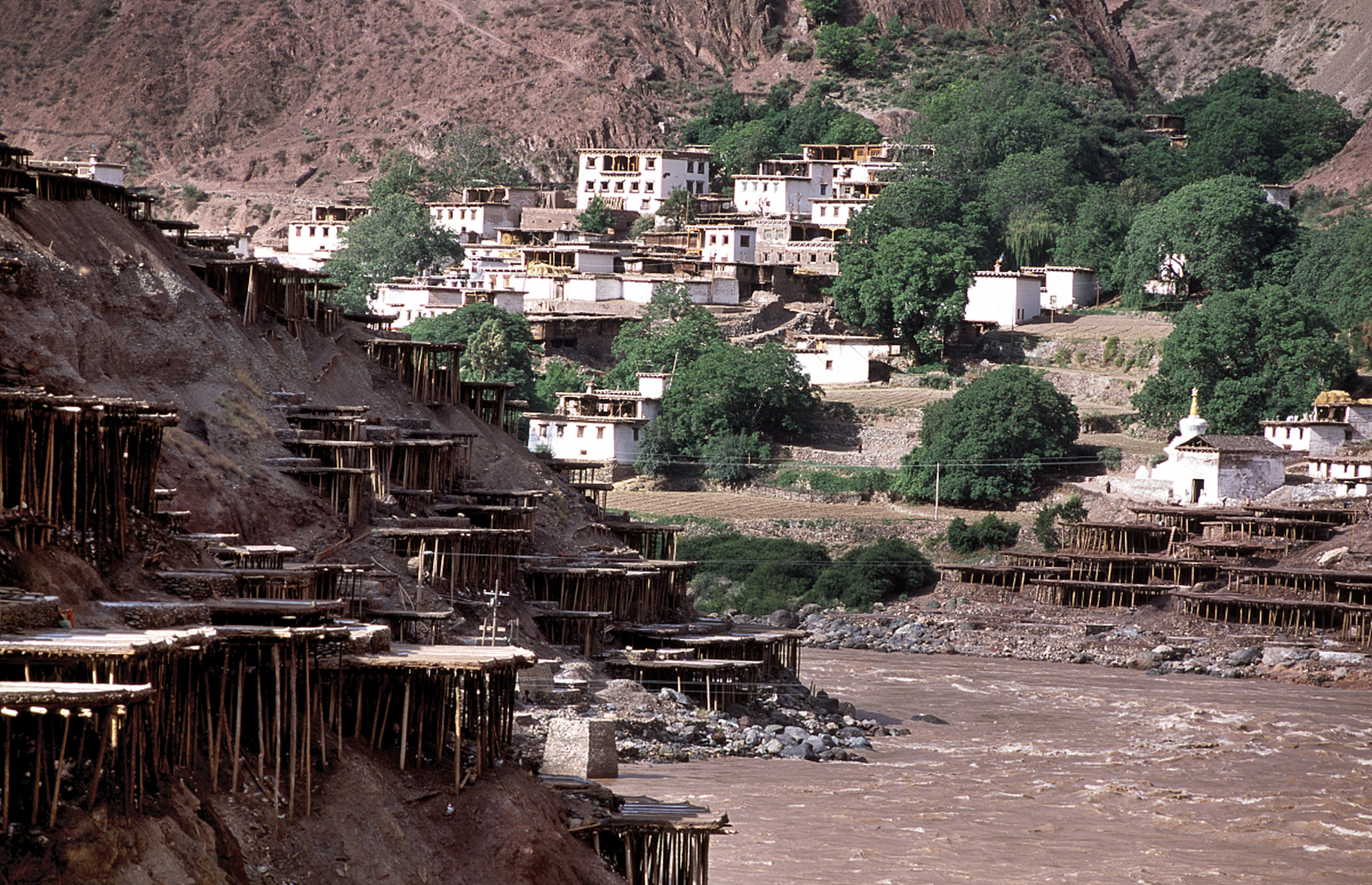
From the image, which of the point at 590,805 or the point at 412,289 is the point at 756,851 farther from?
the point at 412,289

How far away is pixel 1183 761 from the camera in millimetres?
37469

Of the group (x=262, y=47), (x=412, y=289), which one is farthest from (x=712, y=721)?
(x=262, y=47)

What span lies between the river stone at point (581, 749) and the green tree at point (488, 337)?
133ft

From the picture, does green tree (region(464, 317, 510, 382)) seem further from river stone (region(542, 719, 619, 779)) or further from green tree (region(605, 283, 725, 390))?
river stone (region(542, 719, 619, 779))

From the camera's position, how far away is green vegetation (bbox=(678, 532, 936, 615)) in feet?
198

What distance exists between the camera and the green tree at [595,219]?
93.0 m

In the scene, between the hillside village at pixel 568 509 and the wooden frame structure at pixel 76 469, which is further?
the wooden frame structure at pixel 76 469

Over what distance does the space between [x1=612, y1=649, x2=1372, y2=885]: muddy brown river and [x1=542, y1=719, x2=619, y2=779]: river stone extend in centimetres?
76

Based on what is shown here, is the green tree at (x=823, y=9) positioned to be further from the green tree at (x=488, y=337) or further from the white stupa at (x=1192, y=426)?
the white stupa at (x=1192, y=426)

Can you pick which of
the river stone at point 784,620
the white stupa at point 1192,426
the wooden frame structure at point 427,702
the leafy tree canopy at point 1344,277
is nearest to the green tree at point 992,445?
the white stupa at point 1192,426

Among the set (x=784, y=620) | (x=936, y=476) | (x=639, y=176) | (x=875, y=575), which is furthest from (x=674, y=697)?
(x=639, y=176)

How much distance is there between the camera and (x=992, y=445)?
215 ft

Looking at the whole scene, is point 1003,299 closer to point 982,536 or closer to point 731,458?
point 731,458

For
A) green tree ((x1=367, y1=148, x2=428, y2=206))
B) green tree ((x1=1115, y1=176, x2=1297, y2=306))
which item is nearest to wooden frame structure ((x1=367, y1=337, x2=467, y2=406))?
green tree ((x1=1115, y1=176, x2=1297, y2=306))
